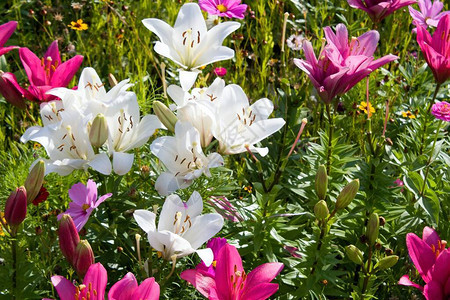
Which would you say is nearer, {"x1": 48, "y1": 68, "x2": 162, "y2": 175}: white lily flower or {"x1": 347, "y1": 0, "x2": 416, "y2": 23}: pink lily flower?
{"x1": 48, "y1": 68, "x2": 162, "y2": 175}: white lily flower

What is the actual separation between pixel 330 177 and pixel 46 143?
69 cm

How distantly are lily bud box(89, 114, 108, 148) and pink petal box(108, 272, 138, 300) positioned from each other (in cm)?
30

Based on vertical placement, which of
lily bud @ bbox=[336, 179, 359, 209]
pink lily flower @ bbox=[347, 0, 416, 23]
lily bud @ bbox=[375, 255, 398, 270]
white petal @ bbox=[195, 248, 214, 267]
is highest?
pink lily flower @ bbox=[347, 0, 416, 23]

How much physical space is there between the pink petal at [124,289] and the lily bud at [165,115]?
1.11ft

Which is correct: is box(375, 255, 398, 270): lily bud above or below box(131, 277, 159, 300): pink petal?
below

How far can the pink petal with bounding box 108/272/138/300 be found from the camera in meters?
0.95

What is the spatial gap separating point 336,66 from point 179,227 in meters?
0.48

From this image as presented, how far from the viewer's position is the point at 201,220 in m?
1.09

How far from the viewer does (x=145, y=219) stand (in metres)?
1.07

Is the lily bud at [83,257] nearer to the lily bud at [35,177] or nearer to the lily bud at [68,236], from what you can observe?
the lily bud at [68,236]

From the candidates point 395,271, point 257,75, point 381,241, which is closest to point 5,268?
point 381,241

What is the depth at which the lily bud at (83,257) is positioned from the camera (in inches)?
39.3

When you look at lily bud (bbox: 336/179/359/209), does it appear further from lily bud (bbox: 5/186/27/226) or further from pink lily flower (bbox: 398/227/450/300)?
lily bud (bbox: 5/186/27/226)

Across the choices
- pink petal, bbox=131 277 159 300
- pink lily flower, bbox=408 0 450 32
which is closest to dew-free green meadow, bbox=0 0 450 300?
pink petal, bbox=131 277 159 300
